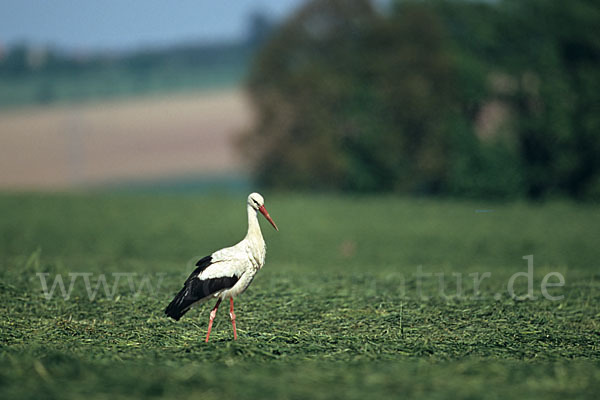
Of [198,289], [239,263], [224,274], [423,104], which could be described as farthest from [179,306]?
[423,104]

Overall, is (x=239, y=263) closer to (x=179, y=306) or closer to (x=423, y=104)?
(x=179, y=306)

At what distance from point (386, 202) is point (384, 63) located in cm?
1286

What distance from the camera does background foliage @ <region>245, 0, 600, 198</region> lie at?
42.6m

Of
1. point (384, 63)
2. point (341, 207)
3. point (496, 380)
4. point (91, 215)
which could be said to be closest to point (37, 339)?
point (496, 380)

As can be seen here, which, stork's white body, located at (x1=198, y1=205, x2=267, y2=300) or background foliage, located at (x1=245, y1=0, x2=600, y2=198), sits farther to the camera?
background foliage, located at (x1=245, y1=0, x2=600, y2=198)

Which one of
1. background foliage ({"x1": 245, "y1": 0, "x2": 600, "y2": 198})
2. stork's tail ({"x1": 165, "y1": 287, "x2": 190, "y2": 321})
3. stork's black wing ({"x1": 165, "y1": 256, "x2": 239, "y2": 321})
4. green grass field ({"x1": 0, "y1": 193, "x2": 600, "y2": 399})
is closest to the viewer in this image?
green grass field ({"x1": 0, "y1": 193, "x2": 600, "y2": 399})

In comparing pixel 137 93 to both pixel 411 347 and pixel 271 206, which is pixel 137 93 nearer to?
pixel 271 206

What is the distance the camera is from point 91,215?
30406mm

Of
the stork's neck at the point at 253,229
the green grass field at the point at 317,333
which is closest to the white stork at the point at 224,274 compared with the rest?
the stork's neck at the point at 253,229

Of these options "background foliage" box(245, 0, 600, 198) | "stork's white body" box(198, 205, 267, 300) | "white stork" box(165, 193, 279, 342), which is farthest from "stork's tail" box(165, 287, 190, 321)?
"background foliage" box(245, 0, 600, 198)

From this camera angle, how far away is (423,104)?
43.9m

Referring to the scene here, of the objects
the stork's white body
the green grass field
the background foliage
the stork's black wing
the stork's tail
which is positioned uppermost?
the background foliage

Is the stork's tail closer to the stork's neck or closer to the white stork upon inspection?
the white stork

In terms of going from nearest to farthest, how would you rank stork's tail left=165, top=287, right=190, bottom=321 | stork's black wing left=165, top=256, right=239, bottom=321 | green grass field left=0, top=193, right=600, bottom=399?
green grass field left=0, top=193, right=600, bottom=399, stork's black wing left=165, top=256, right=239, bottom=321, stork's tail left=165, top=287, right=190, bottom=321
